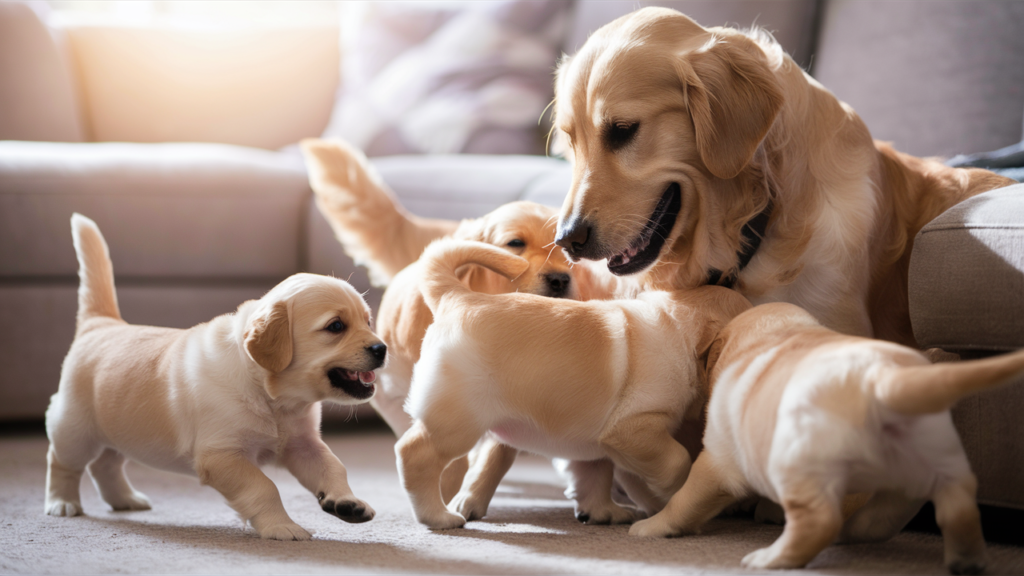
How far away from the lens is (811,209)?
4.60 feet

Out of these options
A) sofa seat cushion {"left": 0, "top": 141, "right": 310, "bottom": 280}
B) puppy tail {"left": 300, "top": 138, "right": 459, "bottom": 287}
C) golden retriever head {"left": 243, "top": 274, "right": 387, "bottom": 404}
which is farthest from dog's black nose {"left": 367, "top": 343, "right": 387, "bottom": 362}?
sofa seat cushion {"left": 0, "top": 141, "right": 310, "bottom": 280}

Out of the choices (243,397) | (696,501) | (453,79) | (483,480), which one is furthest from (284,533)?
(453,79)

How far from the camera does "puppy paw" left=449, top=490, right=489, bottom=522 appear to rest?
137 cm

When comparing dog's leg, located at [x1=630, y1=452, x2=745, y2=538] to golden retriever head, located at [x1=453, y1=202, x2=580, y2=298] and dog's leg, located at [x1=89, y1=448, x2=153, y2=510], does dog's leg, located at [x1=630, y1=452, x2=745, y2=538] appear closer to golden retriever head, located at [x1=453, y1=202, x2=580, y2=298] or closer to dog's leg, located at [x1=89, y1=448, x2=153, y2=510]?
golden retriever head, located at [x1=453, y1=202, x2=580, y2=298]

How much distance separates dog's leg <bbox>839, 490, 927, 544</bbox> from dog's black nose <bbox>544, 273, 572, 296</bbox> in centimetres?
72

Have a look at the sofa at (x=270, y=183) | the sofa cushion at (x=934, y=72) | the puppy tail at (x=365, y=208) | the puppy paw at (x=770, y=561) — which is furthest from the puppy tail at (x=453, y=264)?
the sofa cushion at (x=934, y=72)

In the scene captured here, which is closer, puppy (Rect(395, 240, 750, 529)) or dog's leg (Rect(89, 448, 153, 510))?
puppy (Rect(395, 240, 750, 529))

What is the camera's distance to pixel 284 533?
1.20 meters

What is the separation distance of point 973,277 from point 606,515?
0.67 meters

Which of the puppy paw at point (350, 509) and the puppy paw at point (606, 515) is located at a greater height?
the puppy paw at point (350, 509)

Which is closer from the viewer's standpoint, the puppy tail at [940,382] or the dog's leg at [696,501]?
the puppy tail at [940,382]

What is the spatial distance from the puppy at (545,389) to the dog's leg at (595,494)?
11 cm

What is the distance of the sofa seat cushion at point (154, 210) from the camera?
2.19m

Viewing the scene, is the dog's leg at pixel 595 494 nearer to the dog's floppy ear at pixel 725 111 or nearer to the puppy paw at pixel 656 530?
the puppy paw at pixel 656 530
